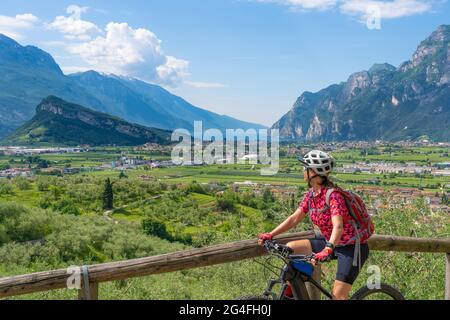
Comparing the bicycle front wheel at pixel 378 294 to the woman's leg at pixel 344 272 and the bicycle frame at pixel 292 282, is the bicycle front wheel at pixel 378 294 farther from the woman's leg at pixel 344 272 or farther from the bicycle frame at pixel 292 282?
the bicycle frame at pixel 292 282

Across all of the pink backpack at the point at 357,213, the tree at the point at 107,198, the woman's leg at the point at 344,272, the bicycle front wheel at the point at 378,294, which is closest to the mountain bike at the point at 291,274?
the woman's leg at the point at 344,272

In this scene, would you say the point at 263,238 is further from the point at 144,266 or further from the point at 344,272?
the point at 144,266

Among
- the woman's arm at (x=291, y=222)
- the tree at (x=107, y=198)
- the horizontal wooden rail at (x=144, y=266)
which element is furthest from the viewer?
the tree at (x=107, y=198)

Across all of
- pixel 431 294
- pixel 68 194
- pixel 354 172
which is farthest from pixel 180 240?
pixel 354 172

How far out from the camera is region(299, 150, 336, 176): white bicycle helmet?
4645 millimetres

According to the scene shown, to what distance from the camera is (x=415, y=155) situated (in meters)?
166

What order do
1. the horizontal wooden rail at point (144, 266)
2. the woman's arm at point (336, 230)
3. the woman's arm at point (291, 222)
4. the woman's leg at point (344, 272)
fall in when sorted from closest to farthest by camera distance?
the horizontal wooden rail at point (144, 266), the woman's arm at point (336, 230), the woman's leg at point (344, 272), the woman's arm at point (291, 222)

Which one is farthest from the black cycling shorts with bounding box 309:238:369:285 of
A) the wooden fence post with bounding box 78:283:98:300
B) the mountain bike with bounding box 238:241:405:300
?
the wooden fence post with bounding box 78:283:98:300

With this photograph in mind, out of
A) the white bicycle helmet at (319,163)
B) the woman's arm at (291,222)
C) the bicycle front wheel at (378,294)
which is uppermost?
the white bicycle helmet at (319,163)

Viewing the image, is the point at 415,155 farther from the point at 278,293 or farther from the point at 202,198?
the point at 278,293

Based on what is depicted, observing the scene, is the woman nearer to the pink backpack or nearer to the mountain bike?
the pink backpack

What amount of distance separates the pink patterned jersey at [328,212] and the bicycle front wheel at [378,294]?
0.75 m

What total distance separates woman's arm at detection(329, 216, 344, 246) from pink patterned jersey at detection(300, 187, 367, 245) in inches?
2.0

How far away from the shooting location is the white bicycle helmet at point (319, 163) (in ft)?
15.2
